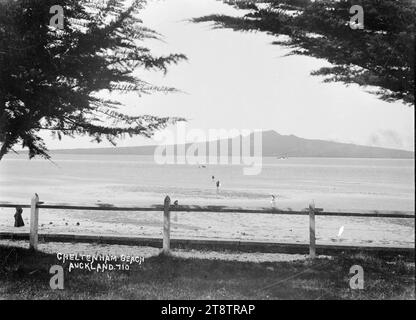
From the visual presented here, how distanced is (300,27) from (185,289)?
424 cm

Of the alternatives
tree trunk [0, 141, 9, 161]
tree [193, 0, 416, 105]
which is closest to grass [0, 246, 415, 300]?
tree trunk [0, 141, 9, 161]

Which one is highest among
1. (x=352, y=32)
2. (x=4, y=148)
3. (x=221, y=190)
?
(x=352, y=32)

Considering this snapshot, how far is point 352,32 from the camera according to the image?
594 centimetres

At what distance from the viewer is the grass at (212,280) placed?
5738mm

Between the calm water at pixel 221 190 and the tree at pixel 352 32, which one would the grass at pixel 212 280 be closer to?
the calm water at pixel 221 190

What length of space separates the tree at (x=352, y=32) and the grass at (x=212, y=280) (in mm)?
2914

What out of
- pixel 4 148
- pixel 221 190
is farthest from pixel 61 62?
pixel 221 190

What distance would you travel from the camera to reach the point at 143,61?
23.2ft

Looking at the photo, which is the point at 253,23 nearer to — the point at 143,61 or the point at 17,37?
A: the point at 143,61

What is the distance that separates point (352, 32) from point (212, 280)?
4.29m

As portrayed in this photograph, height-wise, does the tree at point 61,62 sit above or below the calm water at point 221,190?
above

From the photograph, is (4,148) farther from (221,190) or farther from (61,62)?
(221,190)

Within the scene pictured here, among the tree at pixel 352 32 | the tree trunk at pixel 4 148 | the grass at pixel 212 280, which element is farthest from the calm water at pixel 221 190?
the tree at pixel 352 32

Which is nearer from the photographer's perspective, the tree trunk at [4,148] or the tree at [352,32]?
the tree at [352,32]
